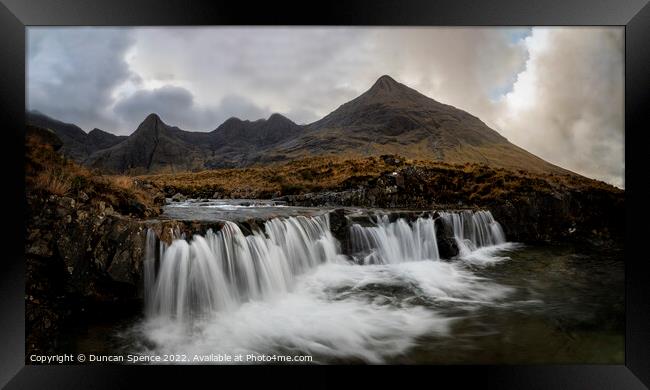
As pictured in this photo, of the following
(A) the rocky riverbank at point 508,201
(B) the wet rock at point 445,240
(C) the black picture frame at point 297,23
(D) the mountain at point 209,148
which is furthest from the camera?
(D) the mountain at point 209,148

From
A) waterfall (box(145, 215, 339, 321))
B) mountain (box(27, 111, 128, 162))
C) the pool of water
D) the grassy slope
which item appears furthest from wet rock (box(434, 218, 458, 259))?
mountain (box(27, 111, 128, 162))

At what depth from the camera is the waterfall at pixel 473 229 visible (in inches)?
241

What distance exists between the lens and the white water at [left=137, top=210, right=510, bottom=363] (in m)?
2.91

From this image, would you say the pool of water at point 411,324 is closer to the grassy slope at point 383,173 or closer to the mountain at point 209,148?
the grassy slope at point 383,173

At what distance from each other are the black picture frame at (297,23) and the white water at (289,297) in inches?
11.3

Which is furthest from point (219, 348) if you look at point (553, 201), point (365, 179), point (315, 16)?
point (553, 201)

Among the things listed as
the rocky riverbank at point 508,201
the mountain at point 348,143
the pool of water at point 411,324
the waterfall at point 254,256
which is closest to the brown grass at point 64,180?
the waterfall at point 254,256

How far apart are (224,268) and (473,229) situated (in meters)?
5.59

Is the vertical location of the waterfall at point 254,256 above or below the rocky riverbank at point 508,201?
below

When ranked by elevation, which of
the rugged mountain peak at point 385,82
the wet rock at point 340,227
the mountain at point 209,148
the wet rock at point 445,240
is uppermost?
the mountain at point 209,148

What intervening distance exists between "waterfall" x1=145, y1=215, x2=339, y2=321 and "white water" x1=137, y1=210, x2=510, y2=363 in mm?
11

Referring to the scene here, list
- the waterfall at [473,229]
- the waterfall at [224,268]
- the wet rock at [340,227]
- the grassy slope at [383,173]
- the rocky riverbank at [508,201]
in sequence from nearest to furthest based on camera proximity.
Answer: the waterfall at [224,268]
the wet rock at [340,227]
the rocky riverbank at [508,201]
the waterfall at [473,229]
the grassy slope at [383,173]

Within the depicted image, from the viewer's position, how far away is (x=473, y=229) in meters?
6.47

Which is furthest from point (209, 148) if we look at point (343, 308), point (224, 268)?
point (343, 308)
